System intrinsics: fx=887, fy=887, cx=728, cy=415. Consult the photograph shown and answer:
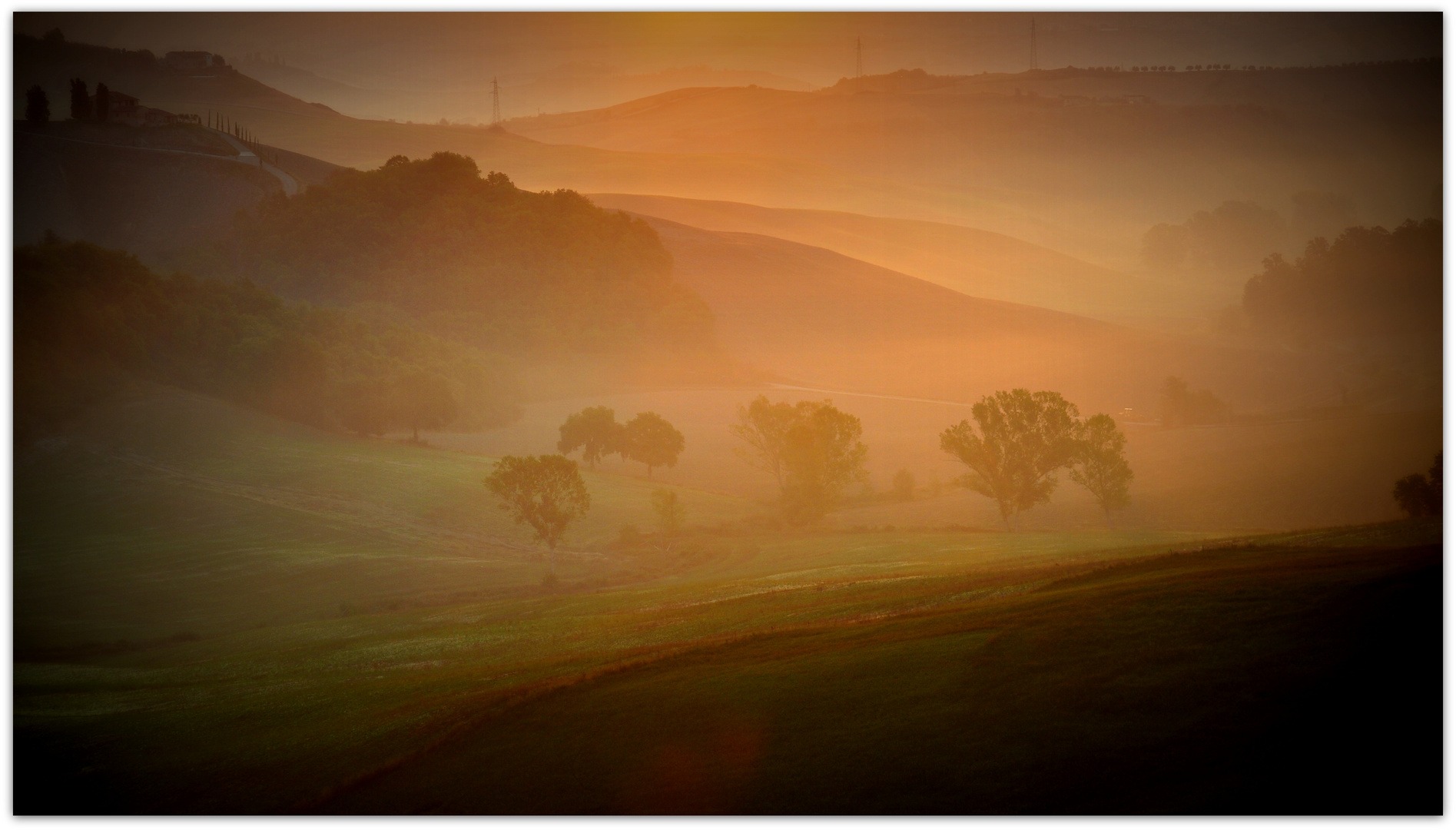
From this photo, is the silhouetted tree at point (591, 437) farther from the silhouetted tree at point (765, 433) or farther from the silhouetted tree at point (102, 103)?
the silhouetted tree at point (102, 103)

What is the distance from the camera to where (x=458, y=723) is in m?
10.8

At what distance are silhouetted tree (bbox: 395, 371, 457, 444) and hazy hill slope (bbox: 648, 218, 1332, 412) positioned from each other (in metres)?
17.0

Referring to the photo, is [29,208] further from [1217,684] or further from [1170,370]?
[1170,370]

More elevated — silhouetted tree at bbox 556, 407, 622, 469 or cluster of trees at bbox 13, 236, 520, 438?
cluster of trees at bbox 13, 236, 520, 438

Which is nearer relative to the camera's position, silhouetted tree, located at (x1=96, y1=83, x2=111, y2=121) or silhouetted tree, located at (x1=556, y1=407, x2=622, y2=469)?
silhouetted tree, located at (x1=96, y1=83, x2=111, y2=121)

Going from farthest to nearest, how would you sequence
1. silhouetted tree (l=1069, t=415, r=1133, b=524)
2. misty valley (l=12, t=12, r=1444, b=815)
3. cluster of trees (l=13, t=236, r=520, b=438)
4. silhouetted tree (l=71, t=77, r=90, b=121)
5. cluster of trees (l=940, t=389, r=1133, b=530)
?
cluster of trees (l=940, t=389, r=1133, b=530) < silhouetted tree (l=1069, t=415, r=1133, b=524) < cluster of trees (l=13, t=236, r=520, b=438) < silhouetted tree (l=71, t=77, r=90, b=121) < misty valley (l=12, t=12, r=1444, b=815)

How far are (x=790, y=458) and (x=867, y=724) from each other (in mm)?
23945

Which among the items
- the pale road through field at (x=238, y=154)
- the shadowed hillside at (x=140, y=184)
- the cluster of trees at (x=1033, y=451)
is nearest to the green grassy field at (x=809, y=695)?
the cluster of trees at (x=1033, y=451)

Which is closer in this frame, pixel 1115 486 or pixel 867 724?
pixel 867 724

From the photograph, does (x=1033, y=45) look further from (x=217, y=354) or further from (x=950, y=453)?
(x=217, y=354)

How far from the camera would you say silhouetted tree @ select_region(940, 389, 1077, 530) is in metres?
31.2

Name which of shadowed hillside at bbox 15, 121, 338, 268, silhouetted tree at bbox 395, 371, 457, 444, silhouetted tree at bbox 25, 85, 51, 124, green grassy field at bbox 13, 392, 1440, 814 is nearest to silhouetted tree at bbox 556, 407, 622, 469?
silhouetted tree at bbox 395, 371, 457, 444

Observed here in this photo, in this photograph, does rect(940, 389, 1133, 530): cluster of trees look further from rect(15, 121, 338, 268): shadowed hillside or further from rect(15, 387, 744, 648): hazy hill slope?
rect(15, 121, 338, 268): shadowed hillside

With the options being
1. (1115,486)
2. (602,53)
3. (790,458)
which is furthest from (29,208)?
(1115,486)
